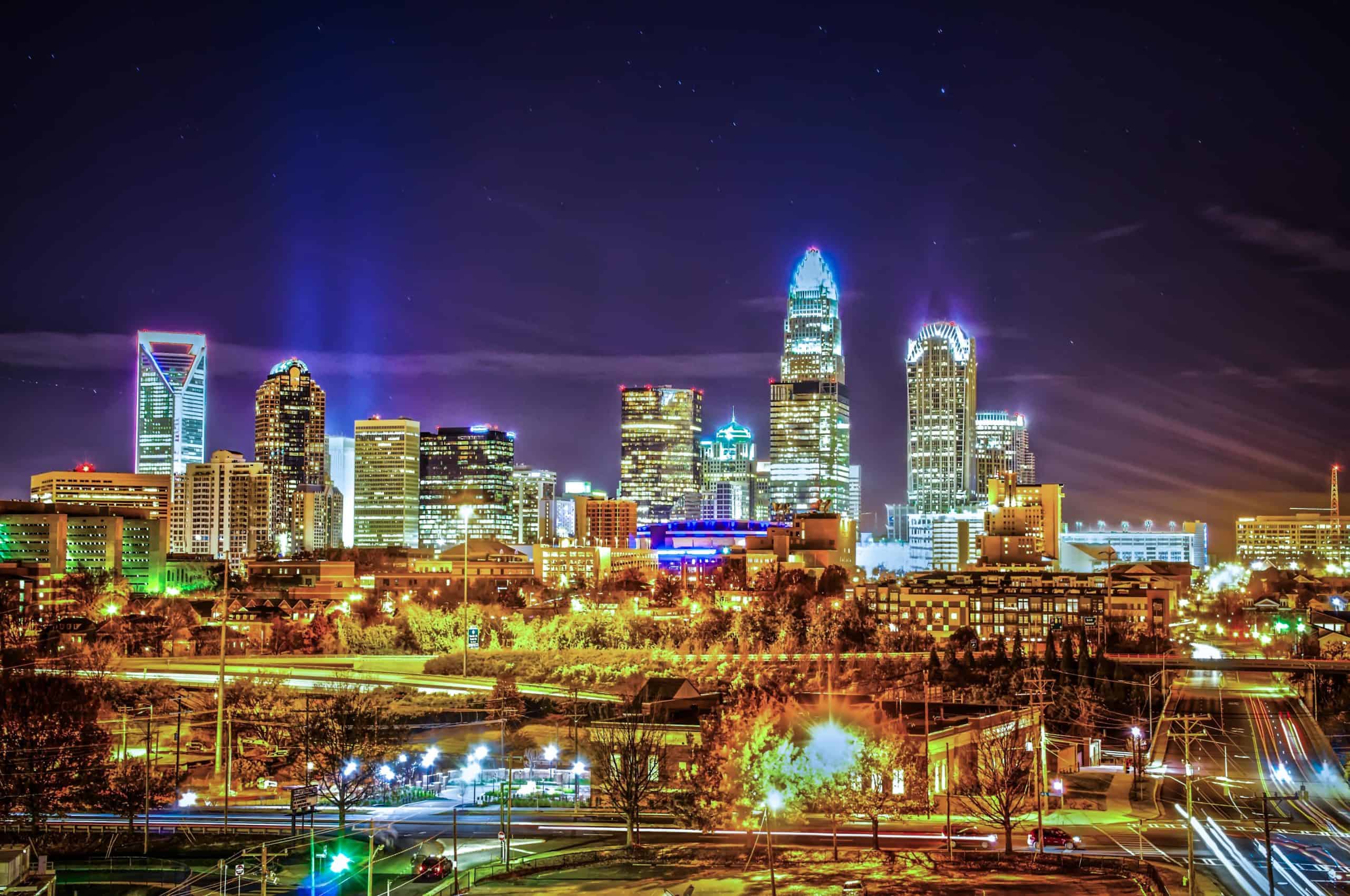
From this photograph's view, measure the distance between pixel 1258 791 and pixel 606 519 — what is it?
440 feet

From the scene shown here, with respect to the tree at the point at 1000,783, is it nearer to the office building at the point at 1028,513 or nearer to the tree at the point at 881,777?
the tree at the point at 881,777

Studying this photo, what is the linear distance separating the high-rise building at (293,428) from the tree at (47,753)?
142 m

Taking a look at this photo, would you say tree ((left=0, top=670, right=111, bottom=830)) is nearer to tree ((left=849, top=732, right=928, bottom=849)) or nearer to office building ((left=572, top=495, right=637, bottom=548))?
tree ((left=849, top=732, right=928, bottom=849))

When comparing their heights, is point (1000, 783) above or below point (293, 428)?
below

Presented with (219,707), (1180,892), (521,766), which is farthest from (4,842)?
(1180,892)

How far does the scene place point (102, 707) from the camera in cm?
3925

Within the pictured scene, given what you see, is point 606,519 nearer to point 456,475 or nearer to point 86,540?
point 456,475

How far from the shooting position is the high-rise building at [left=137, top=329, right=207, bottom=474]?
579ft

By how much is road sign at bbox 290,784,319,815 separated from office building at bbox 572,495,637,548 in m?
127

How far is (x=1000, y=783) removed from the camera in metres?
24.8

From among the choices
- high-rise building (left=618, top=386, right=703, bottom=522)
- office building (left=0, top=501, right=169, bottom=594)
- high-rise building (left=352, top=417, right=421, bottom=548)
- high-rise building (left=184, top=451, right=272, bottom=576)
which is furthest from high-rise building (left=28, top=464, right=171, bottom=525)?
high-rise building (left=618, top=386, right=703, bottom=522)

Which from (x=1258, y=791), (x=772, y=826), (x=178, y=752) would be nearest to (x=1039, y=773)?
(x=772, y=826)

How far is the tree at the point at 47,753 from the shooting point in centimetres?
2659

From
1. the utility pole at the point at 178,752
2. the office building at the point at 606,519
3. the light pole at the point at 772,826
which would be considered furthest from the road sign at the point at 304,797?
the office building at the point at 606,519
